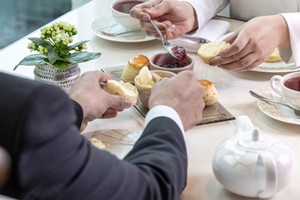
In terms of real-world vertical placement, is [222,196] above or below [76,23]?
above

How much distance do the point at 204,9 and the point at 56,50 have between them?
1.89 ft

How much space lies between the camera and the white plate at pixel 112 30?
168 centimetres

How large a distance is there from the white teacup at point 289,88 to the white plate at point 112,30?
49 cm

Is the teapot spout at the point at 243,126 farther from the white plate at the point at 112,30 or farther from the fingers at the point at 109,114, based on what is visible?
the white plate at the point at 112,30

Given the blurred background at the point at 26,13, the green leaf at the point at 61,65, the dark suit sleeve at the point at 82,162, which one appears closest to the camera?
the dark suit sleeve at the point at 82,162

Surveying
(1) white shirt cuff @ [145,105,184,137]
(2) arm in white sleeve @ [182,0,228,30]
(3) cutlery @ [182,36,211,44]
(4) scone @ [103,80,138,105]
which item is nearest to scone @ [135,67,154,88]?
(4) scone @ [103,80,138,105]

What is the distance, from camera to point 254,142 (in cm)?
100

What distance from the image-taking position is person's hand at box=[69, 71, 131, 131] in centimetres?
121

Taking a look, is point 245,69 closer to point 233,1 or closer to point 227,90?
point 227,90

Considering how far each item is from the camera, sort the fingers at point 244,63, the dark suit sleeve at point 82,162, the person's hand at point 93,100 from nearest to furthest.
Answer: the dark suit sleeve at point 82,162 < the person's hand at point 93,100 < the fingers at point 244,63

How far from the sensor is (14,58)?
157 cm

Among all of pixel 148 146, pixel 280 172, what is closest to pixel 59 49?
pixel 148 146

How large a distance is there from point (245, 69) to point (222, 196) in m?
0.51

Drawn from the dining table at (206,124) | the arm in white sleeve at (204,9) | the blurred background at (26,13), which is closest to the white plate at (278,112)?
the dining table at (206,124)
